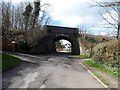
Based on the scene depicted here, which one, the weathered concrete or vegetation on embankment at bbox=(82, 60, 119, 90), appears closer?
vegetation on embankment at bbox=(82, 60, 119, 90)

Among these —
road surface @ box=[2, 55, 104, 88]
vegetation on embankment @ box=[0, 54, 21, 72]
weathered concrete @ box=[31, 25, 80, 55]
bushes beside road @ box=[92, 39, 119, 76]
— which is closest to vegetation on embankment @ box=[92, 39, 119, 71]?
bushes beside road @ box=[92, 39, 119, 76]

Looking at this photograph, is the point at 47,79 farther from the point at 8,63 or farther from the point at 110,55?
the point at 110,55

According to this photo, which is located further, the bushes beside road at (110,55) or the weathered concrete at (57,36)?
the weathered concrete at (57,36)

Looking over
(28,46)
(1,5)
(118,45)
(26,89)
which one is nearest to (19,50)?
(28,46)

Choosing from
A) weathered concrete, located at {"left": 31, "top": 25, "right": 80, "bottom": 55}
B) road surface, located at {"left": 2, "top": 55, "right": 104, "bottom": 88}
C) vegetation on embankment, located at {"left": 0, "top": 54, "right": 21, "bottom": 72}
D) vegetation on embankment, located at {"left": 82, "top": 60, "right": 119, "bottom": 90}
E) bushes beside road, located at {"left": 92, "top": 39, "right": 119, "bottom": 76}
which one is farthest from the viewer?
weathered concrete, located at {"left": 31, "top": 25, "right": 80, "bottom": 55}

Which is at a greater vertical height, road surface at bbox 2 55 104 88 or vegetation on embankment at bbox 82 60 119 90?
A: road surface at bbox 2 55 104 88

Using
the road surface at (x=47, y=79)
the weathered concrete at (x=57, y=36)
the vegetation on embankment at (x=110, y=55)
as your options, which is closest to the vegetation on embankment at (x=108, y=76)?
the road surface at (x=47, y=79)

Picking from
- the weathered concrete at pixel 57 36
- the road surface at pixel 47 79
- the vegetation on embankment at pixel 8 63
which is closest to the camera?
the road surface at pixel 47 79

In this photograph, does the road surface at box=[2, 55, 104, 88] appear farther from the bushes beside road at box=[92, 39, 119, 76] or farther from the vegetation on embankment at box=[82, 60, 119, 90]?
the bushes beside road at box=[92, 39, 119, 76]

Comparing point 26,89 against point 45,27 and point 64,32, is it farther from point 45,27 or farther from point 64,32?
point 64,32

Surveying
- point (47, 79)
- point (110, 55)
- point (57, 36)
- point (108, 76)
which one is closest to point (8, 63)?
point (47, 79)

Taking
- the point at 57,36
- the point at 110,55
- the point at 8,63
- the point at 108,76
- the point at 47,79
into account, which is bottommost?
the point at 108,76

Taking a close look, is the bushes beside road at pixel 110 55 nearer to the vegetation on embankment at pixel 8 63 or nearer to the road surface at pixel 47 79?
the road surface at pixel 47 79

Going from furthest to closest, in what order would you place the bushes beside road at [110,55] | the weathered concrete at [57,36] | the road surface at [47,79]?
the weathered concrete at [57,36], the bushes beside road at [110,55], the road surface at [47,79]
